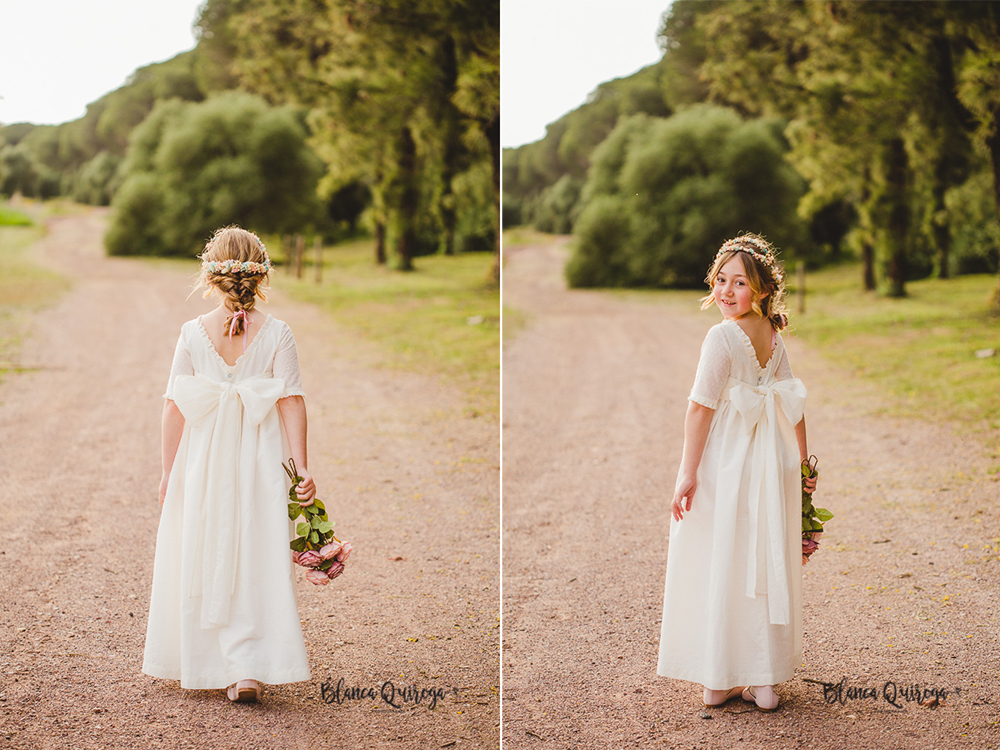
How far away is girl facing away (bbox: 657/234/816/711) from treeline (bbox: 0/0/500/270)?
24.0ft

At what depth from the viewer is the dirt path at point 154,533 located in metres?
3.19

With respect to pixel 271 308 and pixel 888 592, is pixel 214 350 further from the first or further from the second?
pixel 271 308

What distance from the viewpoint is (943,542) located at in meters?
5.16

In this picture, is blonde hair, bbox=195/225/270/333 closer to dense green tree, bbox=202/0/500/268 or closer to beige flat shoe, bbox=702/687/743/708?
beige flat shoe, bbox=702/687/743/708

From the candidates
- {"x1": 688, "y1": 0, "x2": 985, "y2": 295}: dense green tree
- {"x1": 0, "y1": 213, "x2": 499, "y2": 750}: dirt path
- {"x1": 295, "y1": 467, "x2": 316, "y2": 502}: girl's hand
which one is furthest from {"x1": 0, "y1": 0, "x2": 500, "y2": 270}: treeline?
{"x1": 295, "y1": 467, "x2": 316, "y2": 502}: girl's hand

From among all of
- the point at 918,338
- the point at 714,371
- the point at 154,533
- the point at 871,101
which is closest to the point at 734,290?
the point at 714,371

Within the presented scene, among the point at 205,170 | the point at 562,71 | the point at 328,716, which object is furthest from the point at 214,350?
the point at 562,71

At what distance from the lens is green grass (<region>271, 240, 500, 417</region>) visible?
378 inches

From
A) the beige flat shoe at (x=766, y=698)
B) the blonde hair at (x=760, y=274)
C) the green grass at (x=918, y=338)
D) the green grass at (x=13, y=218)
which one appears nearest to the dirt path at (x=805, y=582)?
the beige flat shoe at (x=766, y=698)

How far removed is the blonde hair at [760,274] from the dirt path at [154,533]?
192cm

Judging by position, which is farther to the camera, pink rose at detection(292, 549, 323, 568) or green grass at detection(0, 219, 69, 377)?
green grass at detection(0, 219, 69, 377)

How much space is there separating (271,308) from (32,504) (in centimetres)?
413

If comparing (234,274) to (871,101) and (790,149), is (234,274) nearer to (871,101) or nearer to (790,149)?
(871,101)

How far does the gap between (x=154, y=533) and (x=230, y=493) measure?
8.61 feet
